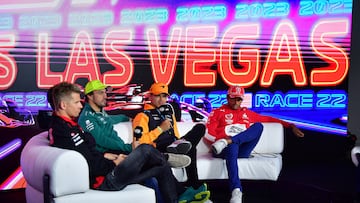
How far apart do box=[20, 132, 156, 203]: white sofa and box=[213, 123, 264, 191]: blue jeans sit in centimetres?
128

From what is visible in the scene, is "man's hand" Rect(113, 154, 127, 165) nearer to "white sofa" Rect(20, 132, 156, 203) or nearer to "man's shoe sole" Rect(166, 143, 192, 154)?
"white sofa" Rect(20, 132, 156, 203)

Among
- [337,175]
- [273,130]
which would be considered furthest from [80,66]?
[337,175]

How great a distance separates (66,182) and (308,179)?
338 centimetres

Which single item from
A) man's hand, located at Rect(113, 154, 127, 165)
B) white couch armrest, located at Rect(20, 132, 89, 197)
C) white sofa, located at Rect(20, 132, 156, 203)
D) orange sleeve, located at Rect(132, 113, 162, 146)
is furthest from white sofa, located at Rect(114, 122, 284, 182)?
white couch armrest, located at Rect(20, 132, 89, 197)

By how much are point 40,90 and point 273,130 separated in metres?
2.62

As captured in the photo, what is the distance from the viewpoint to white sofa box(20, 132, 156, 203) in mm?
3164

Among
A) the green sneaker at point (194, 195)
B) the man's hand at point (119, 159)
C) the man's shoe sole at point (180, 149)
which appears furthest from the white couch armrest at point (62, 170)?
the green sneaker at point (194, 195)

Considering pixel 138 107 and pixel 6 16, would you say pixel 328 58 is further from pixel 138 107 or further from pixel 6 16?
pixel 6 16

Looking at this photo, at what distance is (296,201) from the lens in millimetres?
4855

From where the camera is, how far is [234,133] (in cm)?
503

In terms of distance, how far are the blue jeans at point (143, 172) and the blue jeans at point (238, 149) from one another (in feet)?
2.61

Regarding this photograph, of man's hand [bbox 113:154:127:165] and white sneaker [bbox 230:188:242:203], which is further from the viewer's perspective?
white sneaker [bbox 230:188:242:203]

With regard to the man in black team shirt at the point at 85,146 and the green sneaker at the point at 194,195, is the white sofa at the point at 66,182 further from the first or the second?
the green sneaker at the point at 194,195

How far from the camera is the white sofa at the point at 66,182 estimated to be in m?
3.16
